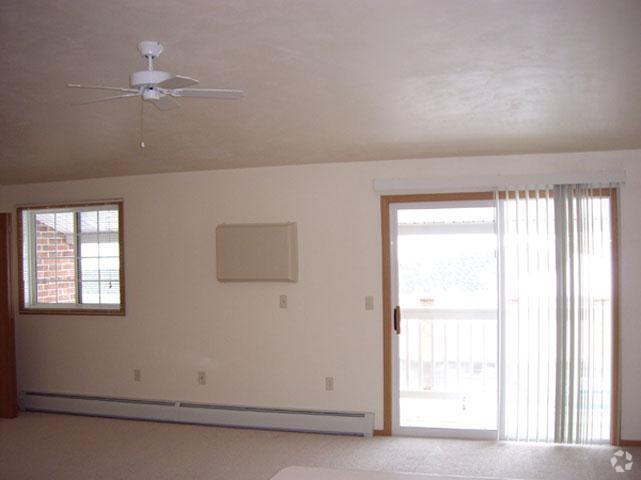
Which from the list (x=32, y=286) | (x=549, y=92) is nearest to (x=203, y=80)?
(x=549, y=92)

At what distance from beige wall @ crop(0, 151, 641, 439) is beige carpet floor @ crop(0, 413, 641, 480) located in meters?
0.34

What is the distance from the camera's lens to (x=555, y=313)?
391cm

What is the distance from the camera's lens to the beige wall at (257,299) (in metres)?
4.10

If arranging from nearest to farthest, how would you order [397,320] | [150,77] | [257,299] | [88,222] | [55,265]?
[150,77] < [397,320] < [257,299] < [88,222] < [55,265]

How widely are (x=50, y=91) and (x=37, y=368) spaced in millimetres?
3368

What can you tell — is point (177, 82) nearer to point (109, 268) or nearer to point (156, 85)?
point (156, 85)

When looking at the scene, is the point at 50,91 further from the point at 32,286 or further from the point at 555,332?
the point at 555,332

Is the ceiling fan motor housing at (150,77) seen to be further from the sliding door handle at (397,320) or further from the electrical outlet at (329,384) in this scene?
the electrical outlet at (329,384)

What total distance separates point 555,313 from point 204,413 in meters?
3.05

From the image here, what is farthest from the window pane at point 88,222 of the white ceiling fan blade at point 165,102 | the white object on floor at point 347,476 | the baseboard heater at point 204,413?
the white object on floor at point 347,476

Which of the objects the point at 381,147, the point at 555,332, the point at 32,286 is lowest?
the point at 555,332

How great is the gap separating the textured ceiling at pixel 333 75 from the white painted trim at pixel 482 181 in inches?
8.1

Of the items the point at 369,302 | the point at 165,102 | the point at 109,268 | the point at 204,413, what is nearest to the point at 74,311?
the point at 109,268

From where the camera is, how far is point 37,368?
508cm
